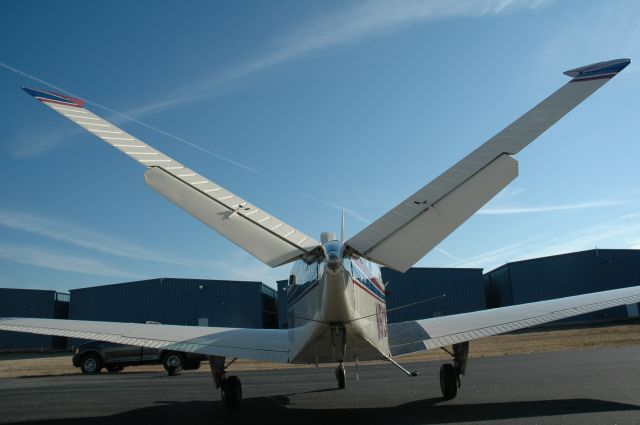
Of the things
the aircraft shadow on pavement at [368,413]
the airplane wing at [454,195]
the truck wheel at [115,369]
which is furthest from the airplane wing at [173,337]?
the truck wheel at [115,369]

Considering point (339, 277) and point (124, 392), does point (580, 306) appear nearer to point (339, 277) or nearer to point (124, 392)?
point (339, 277)

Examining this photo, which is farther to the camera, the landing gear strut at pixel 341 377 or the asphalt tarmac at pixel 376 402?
the landing gear strut at pixel 341 377

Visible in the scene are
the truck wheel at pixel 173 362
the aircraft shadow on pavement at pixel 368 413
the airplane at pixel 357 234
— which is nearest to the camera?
the airplane at pixel 357 234

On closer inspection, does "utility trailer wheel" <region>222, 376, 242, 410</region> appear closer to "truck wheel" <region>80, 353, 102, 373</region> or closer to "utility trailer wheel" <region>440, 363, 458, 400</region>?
"utility trailer wheel" <region>440, 363, 458, 400</region>

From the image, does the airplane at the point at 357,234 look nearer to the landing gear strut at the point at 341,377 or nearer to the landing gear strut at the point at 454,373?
the landing gear strut at the point at 454,373

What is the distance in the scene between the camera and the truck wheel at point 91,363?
21.1 meters

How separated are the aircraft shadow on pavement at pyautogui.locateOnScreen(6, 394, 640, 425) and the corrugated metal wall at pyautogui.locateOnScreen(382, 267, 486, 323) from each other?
35.2 meters

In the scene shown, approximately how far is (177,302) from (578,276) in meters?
36.5

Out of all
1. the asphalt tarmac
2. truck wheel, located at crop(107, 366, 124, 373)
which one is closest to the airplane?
the asphalt tarmac

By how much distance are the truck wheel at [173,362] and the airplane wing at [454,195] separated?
14.9 metres

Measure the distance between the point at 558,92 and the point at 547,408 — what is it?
15.0ft

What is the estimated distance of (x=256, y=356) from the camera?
335 inches

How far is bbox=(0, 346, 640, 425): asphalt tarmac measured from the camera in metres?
6.95

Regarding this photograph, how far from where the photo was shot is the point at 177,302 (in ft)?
145
